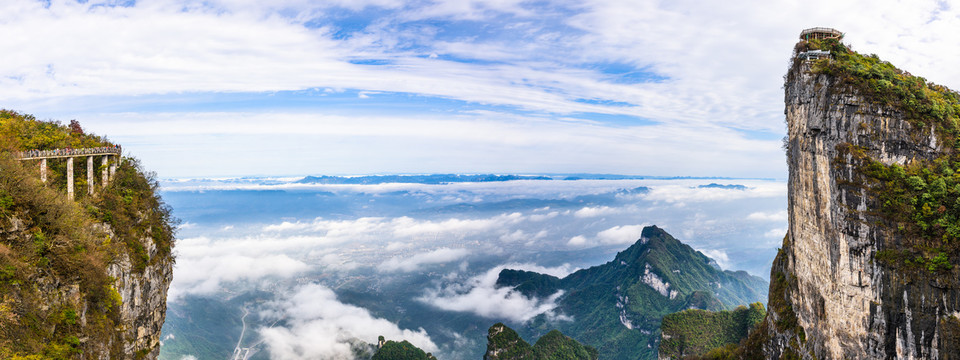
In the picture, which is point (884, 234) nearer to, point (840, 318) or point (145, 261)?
point (840, 318)

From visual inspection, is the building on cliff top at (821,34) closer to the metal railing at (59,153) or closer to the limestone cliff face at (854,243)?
the limestone cliff face at (854,243)

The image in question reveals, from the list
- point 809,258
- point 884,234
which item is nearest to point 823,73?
point 884,234

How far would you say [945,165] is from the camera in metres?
23.7

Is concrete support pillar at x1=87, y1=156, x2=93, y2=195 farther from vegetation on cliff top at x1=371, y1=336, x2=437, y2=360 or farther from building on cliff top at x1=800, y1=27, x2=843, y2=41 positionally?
vegetation on cliff top at x1=371, y1=336, x2=437, y2=360

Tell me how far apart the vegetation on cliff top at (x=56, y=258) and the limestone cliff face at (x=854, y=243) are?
37.8m

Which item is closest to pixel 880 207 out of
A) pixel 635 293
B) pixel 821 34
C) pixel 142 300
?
pixel 821 34

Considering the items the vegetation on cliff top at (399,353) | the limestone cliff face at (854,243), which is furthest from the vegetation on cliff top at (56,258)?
the vegetation on cliff top at (399,353)

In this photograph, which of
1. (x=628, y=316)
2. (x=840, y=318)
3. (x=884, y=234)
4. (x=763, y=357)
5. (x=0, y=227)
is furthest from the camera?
(x=628, y=316)

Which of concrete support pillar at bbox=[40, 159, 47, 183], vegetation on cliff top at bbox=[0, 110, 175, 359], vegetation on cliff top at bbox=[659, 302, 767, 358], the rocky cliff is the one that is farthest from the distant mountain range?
concrete support pillar at bbox=[40, 159, 47, 183]

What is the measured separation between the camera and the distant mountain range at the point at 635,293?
10769 cm

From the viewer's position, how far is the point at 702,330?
66.8m

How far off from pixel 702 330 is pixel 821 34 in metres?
50.3

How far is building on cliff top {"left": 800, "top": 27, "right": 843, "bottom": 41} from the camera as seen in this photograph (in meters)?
30.0

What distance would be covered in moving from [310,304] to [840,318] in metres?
174
